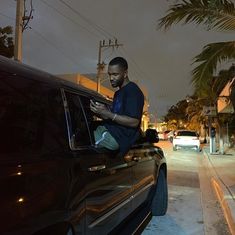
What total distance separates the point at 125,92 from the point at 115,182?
87cm

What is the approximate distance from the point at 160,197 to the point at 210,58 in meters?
3.67

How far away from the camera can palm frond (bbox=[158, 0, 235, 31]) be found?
8.66m

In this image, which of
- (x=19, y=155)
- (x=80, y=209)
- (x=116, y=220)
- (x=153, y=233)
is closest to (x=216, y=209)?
(x=153, y=233)

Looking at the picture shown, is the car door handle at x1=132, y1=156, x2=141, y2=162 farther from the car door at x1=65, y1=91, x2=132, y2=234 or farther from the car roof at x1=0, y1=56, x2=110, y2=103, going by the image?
the car roof at x1=0, y1=56, x2=110, y2=103

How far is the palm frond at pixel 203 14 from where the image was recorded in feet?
28.4

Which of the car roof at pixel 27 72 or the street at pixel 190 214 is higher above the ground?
the car roof at pixel 27 72

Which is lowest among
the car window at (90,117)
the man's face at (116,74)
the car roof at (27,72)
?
the car window at (90,117)

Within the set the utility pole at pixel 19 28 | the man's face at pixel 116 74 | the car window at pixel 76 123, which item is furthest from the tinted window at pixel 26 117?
the utility pole at pixel 19 28

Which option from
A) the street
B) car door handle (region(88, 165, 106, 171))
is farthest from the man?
the street

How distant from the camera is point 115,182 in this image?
399 cm

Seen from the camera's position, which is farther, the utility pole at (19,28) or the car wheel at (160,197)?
the utility pole at (19,28)

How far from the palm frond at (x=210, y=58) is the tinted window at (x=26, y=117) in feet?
21.2

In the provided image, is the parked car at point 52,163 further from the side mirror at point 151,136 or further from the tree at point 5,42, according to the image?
the tree at point 5,42

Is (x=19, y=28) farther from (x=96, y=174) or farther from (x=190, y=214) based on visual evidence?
(x=96, y=174)
